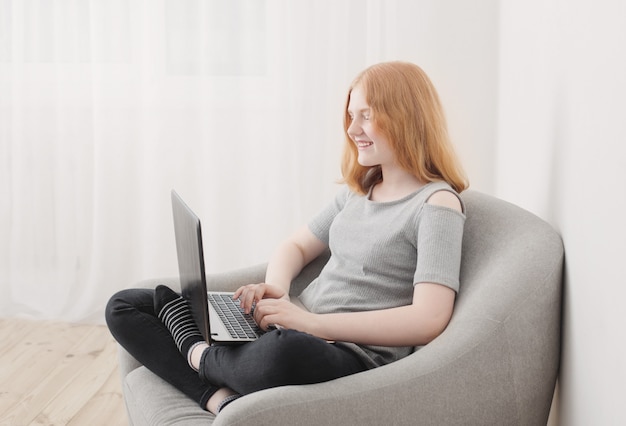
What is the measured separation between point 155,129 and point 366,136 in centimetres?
144

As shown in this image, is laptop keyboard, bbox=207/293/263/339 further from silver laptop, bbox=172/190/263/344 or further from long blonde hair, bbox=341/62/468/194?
long blonde hair, bbox=341/62/468/194

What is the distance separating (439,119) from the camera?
1785mm

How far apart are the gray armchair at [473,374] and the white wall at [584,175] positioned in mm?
47

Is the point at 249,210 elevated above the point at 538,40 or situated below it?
below

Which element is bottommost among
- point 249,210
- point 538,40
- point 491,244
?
point 249,210

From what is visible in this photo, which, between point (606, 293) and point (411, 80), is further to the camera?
point (411, 80)

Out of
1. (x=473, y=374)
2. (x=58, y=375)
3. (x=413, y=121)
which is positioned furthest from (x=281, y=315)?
(x=58, y=375)

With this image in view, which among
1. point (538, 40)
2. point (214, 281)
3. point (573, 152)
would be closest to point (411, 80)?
point (538, 40)

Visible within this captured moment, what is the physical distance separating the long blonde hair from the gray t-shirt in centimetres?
5

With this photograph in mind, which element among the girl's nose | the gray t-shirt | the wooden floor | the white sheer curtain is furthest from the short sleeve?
the white sheer curtain

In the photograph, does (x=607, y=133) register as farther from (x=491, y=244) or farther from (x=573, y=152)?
(x=491, y=244)

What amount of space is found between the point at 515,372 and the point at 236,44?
1.89 m

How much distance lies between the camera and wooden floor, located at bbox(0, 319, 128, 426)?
92.2 inches

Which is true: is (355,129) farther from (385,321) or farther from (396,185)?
(385,321)
